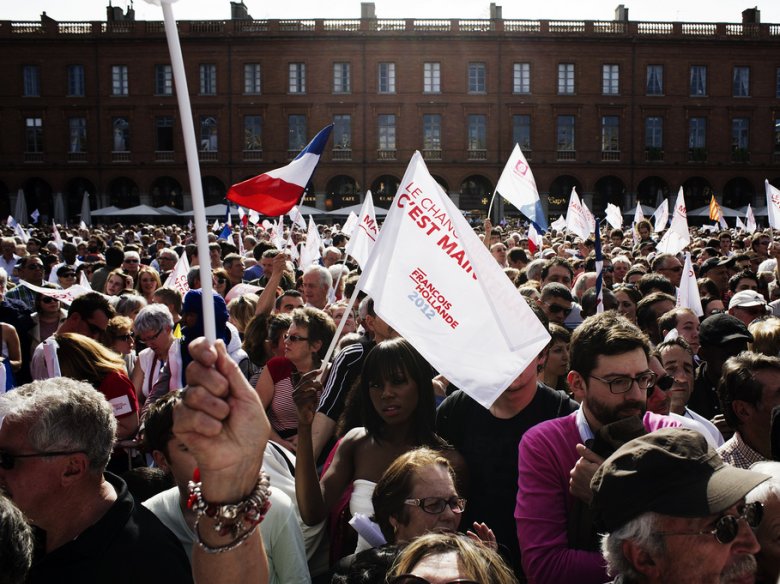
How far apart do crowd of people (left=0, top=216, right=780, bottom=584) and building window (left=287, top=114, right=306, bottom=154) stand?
4135 centimetres

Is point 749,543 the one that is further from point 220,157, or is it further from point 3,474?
point 220,157

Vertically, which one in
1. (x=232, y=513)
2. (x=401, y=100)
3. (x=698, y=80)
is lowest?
(x=232, y=513)

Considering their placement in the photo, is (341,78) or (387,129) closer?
(341,78)

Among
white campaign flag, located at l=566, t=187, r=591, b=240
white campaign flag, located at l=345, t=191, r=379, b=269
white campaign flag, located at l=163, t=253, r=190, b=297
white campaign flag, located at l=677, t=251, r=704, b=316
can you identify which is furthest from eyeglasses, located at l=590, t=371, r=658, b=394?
white campaign flag, located at l=566, t=187, r=591, b=240

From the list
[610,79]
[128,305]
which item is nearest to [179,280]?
[128,305]

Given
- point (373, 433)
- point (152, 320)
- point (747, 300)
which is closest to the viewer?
point (373, 433)

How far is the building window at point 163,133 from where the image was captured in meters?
46.3

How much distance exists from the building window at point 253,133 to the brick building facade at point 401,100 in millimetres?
79

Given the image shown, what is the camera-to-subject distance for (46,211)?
47625 mm

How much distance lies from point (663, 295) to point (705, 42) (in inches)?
1728

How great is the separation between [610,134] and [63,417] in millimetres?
46502

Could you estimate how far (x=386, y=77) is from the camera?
45438 mm

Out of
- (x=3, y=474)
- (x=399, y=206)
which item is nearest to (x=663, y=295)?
(x=399, y=206)

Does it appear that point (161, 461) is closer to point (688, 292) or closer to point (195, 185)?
point (195, 185)
